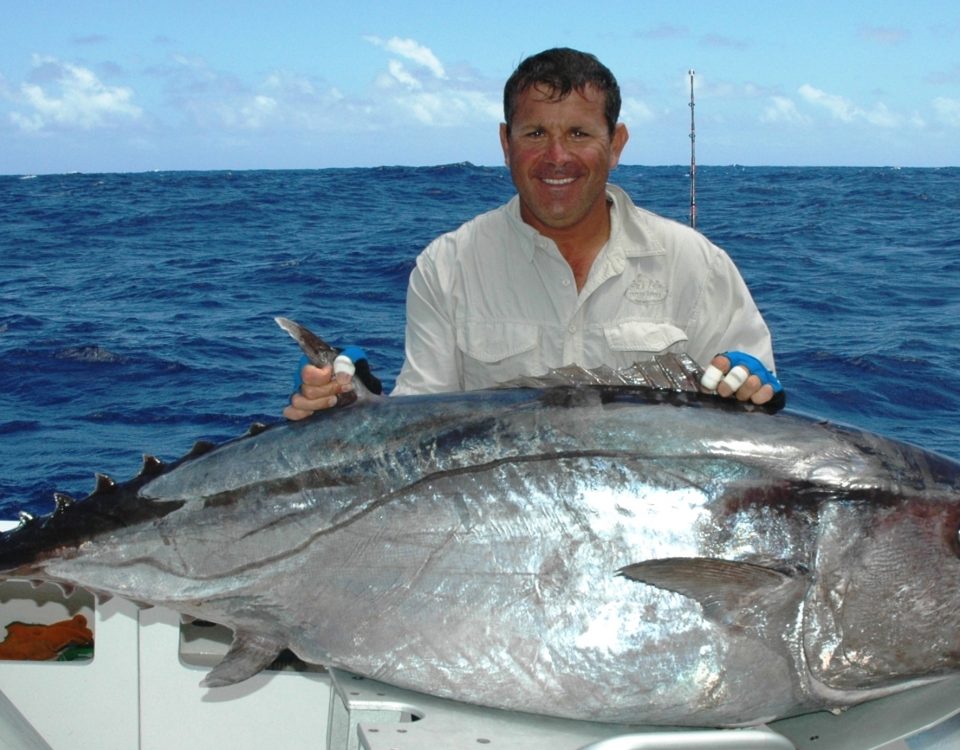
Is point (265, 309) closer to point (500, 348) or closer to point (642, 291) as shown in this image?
point (500, 348)

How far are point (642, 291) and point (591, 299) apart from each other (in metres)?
0.17

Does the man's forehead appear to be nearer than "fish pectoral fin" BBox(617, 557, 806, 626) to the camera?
No

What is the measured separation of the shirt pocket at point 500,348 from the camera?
10.8 ft

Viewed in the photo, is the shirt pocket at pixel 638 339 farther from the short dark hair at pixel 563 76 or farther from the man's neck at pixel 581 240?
the short dark hair at pixel 563 76

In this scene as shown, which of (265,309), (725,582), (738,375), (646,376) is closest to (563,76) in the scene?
(646,376)

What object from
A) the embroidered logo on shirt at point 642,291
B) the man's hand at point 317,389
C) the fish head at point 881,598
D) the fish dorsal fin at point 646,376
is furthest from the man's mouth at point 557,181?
the fish head at point 881,598

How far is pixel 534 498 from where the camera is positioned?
2.22 meters

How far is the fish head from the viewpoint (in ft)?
7.00

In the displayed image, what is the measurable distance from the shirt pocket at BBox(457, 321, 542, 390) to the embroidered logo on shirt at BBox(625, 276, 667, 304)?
0.33 m

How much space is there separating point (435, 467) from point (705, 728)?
0.84 metres

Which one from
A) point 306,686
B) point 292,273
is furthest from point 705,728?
point 292,273

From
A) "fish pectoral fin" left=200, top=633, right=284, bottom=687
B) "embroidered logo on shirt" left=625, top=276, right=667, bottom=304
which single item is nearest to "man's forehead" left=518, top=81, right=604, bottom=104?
"embroidered logo on shirt" left=625, top=276, right=667, bottom=304

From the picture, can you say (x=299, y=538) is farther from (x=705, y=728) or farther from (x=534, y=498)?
(x=705, y=728)

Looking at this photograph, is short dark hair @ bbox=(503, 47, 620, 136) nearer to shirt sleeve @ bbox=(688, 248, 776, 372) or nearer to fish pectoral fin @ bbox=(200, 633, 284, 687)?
shirt sleeve @ bbox=(688, 248, 776, 372)
